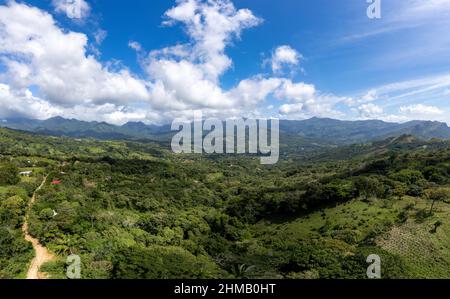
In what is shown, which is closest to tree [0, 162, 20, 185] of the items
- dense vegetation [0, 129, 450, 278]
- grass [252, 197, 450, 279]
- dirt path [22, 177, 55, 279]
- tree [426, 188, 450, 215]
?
dense vegetation [0, 129, 450, 278]

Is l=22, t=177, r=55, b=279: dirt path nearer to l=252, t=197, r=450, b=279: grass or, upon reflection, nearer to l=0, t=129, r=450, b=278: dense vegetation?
l=0, t=129, r=450, b=278: dense vegetation

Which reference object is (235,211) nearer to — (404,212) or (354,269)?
(404,212)

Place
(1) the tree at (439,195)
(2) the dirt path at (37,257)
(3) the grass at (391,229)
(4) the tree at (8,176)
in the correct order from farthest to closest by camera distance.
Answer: (4) the tree at (8,176) → (1) the tree at (439,195) → (3) the grass at (391,229) → (2) the dirt path at (37,257)

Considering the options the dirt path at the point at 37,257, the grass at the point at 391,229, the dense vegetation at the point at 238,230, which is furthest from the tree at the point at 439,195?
the dirt path at the point at 37,257

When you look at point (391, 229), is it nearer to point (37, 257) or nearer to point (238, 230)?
point (238, 230)

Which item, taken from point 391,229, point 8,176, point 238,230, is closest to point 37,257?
point 238,230

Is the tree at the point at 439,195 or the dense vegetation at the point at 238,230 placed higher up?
the tree at the point at 439,195

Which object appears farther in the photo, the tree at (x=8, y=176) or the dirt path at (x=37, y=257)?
the tree at (x=8, y=176)

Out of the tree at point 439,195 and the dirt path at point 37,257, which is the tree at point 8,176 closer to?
the dirt path at point 37,257

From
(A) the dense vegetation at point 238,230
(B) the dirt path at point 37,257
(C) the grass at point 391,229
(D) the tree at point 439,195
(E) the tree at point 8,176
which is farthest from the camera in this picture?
(E) the tree at point 8,176

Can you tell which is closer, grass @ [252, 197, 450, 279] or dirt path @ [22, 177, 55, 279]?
dirt path @ [22, 177, 55, 279]
